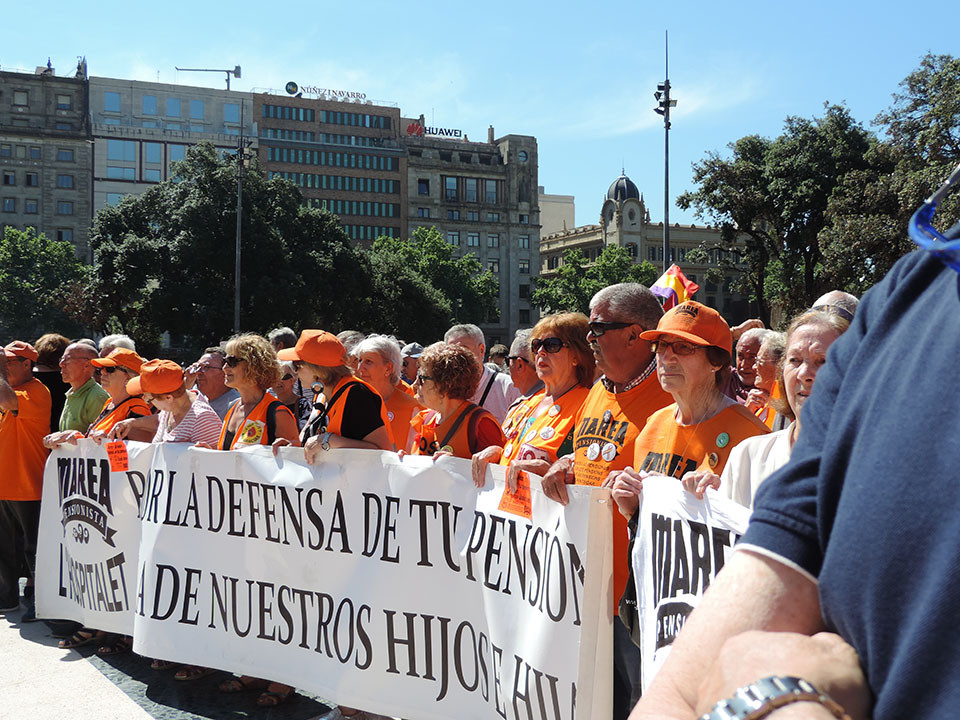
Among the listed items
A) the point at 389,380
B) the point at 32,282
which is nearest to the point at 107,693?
the point at 389,380

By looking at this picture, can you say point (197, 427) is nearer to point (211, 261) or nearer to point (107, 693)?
point (107, 693)

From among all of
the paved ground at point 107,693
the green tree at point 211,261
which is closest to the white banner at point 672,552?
the paved ground at point 107,693

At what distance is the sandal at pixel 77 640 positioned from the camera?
20.2ft

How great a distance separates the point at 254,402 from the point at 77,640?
6.77ft

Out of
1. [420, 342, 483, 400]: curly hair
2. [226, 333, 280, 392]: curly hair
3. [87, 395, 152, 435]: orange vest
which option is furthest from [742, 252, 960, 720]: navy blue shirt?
[87, 395, 152, 435]: orange vest

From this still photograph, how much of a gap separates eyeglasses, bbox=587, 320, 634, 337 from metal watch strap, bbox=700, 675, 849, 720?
322cm

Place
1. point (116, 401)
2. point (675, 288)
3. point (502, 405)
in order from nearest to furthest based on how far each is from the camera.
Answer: point (116, 401)
point (502, 405)
point (675, 288)

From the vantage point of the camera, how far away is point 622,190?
10850 centimetres

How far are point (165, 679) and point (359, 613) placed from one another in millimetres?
1733

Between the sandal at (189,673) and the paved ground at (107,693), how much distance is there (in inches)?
1.2

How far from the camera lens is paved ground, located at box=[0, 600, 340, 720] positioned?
4879mm

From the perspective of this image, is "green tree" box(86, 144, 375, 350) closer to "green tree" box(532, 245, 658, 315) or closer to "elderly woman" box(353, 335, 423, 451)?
"elderly woman" box(353, 335, 423, 451)

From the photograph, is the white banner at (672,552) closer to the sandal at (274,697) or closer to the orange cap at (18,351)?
the sandal at (274,697)

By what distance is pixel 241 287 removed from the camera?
38.5 metres
